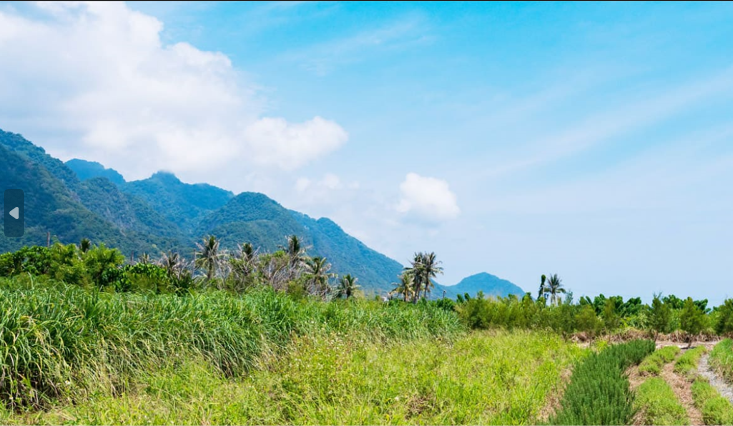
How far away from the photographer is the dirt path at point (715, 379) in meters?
7.78

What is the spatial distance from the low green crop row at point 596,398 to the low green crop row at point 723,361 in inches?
71.7

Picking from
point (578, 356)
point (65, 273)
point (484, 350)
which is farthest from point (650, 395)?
point (65, 273)

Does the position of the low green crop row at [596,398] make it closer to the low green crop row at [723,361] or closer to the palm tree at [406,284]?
the low green crop row at [723,361]

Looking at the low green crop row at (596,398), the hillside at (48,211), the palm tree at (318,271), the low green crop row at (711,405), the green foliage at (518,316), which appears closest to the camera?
the low green crop row at (596,398)

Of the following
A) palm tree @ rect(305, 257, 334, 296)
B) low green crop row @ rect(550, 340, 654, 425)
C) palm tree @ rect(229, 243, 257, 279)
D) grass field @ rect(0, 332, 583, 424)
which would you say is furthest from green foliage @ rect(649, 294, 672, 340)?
palm tree @ rect(305, 257, 334, 296)

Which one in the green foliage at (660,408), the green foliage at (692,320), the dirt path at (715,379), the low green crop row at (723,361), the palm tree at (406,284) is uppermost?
the palm tree at (406,284)

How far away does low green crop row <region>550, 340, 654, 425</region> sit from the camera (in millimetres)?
5367

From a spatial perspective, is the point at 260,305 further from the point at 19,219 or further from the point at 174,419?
the point at 19,219

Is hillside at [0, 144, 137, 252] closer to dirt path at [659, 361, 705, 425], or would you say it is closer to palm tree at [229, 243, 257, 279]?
palm tree at [229, 243, 257, 279]

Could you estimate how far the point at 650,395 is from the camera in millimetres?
6973

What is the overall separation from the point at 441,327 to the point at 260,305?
20.8ft

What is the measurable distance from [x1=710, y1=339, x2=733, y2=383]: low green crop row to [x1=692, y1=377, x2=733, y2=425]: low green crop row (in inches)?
53.0

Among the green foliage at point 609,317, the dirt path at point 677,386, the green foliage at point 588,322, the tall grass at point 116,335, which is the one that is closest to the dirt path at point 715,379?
the dirt path at point 677,386

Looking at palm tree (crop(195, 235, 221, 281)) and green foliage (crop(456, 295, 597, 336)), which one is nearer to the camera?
green foliage (crop(456, 295, 597, 336))
